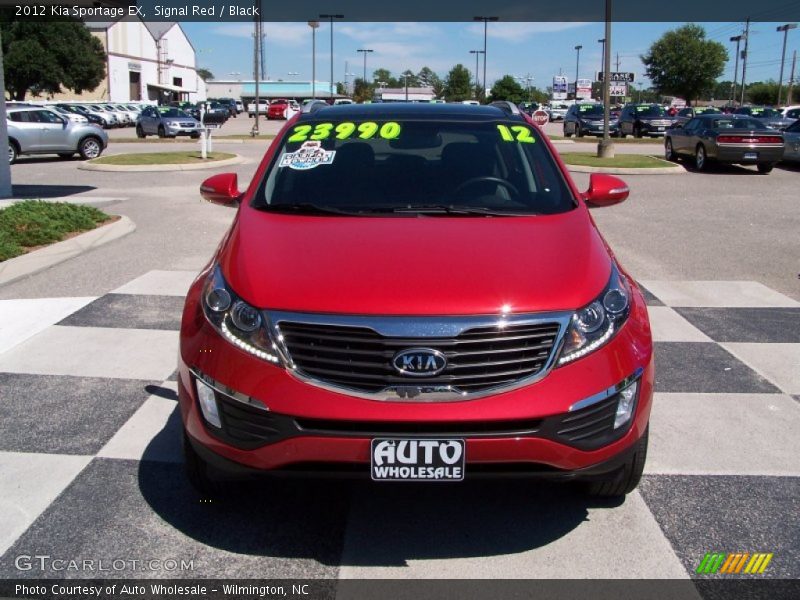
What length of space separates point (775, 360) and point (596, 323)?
3215 mm

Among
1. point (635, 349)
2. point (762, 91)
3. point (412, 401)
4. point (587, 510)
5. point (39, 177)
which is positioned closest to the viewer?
point (412, 401)

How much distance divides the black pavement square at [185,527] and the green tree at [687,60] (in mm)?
76791

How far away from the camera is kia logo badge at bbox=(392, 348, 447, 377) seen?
9.63 ft

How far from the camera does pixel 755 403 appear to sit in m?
4.88

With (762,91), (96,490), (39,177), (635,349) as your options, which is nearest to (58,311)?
(96,490)

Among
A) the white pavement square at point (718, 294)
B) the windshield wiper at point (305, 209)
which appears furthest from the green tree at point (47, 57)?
the windshield wiper at point (305, 209)

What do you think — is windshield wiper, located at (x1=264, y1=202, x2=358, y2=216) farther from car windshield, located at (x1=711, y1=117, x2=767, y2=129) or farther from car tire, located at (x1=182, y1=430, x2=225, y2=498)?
car windshield, located at (x1=711, y1=117, x2=767, y2=129)

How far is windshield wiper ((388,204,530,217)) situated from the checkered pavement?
132cm

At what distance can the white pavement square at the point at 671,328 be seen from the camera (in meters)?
6.21

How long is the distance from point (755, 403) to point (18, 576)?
13.3 ft

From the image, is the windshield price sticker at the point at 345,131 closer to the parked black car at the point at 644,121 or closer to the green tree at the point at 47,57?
the parked black car at the point at 644,121

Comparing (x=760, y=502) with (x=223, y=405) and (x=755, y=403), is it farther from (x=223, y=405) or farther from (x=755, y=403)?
(x=223, y=405)

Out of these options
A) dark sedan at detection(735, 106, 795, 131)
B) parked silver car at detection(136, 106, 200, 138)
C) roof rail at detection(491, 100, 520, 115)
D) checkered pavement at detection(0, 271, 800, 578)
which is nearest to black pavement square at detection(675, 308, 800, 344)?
checkered pavement at detection(0, 271, 800, 578)

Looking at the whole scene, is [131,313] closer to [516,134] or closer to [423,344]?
[516,134]
